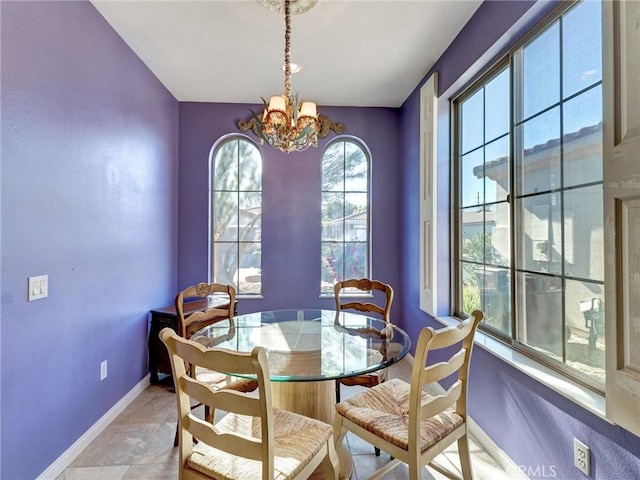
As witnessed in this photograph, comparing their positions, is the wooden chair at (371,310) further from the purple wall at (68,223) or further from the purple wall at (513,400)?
the purple wall at (68,223)

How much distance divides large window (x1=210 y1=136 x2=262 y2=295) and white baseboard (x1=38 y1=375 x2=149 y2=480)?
1.39 metres

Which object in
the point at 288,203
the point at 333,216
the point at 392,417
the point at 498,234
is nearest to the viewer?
the point at 392,417

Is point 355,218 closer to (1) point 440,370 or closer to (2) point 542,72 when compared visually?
(2) point 542,72

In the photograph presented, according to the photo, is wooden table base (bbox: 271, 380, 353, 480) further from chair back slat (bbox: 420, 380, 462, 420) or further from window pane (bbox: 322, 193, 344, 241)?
window pane (bbox: 322, 193, 344, 241)

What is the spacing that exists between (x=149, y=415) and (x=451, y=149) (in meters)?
3.17

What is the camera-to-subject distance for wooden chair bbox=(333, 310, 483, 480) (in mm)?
1176

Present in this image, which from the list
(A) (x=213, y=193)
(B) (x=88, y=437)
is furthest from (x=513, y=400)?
(A) (x=213, y=193)

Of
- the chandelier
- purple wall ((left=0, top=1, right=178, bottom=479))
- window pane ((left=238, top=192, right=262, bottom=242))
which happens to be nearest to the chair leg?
the chandelier

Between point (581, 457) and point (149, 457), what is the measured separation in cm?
219

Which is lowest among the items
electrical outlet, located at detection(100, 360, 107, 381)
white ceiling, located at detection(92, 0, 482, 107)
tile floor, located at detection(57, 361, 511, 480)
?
tile floor, located at detection(57, 361, 511, 480)

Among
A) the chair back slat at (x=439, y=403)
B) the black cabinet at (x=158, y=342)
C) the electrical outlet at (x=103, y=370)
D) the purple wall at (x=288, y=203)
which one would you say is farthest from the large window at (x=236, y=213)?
the chair back slat at (x=439, y=403)

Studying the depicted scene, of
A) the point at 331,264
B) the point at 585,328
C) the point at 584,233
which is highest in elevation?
the point at 584,233

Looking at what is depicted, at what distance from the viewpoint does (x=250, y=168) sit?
3.58 m

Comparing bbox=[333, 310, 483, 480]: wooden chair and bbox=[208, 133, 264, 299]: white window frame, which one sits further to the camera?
bbox=[208, 133, 264, 299]: white window frame
